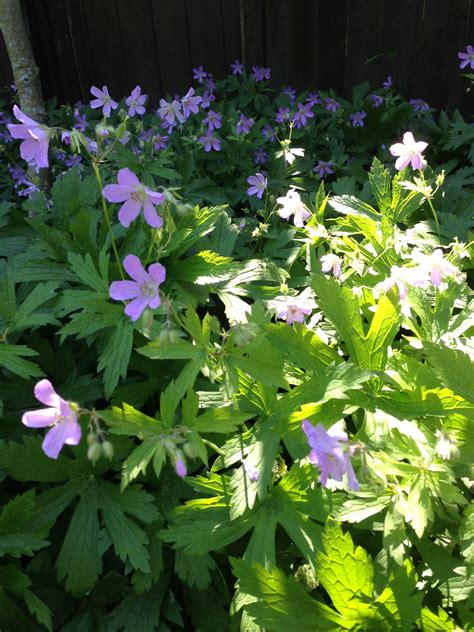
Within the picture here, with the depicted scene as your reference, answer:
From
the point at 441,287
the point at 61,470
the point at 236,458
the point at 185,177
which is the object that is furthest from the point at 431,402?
the point at 185,177

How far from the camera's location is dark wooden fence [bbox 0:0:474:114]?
14.8 ft

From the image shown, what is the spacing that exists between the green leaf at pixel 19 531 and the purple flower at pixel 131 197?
0.77 m

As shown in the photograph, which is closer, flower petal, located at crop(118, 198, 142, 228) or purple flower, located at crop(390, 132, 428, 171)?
flower petal, located at crop(118, 198, 142, 228)

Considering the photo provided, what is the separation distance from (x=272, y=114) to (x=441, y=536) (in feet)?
10.1

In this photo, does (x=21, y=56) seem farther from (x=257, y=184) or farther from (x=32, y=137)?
(x=32, y=137)

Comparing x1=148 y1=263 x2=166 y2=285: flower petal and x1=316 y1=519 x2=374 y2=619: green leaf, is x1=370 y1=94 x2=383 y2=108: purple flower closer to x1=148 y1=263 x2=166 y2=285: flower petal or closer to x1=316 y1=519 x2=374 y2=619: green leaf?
x1=148 y1=263 x2=166 y2=285: flower petal

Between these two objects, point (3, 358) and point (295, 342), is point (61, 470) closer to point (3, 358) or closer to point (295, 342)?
point (3, 358)

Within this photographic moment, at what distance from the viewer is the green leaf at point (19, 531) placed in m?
1.45

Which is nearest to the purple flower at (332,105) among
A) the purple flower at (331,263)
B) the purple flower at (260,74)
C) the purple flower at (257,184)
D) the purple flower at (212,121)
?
the purple flower at (260,74)

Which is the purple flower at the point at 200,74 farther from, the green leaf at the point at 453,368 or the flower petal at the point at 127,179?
the green leaf at the point at 453,368

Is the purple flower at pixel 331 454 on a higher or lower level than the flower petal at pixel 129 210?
lower

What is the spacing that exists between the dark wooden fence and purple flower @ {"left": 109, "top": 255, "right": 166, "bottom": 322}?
393 centimetres

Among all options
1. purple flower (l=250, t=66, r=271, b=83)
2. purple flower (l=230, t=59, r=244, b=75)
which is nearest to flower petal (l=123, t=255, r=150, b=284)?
purple flower (l=250, t=66, r=271, b=83)

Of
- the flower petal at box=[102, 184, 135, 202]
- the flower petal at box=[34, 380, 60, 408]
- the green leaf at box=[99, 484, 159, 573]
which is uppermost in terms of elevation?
the flower petal at box=[102, 184, 135, 202]
